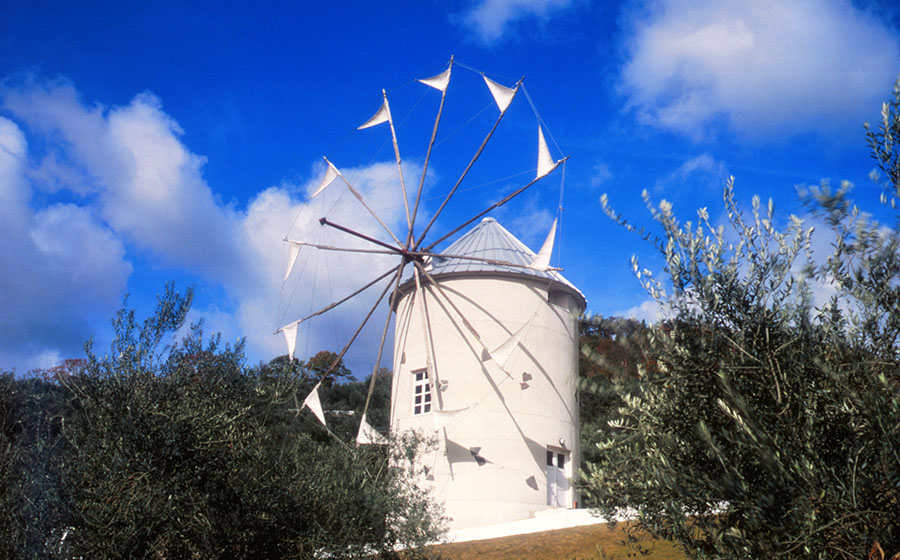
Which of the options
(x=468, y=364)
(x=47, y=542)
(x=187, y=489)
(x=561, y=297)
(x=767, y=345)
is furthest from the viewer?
(x=561, y=297)

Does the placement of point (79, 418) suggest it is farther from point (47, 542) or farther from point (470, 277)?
point (470, 277)

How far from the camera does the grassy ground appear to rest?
12.2 meters

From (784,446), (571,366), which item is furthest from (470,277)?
(784,446)

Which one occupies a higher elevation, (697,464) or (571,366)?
(571,366)

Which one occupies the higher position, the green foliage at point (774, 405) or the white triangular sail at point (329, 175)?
the white triangular sail at point (329, 175)

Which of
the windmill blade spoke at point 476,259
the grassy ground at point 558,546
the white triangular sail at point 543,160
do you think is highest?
the white triangular sail at point 543,160

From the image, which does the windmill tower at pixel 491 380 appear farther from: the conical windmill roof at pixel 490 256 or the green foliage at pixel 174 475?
the green foliage at pixel 174 475

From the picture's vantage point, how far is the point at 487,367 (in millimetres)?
19156

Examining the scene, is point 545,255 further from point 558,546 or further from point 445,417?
point 558,546

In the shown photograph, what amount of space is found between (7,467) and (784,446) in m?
9.95

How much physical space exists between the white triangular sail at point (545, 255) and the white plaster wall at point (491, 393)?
46.6 inches

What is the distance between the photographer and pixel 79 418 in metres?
9.13

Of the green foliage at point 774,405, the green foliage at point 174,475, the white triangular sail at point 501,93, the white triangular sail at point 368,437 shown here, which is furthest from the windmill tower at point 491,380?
the green foliage at point 774,405

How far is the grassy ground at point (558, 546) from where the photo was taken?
12.2m
